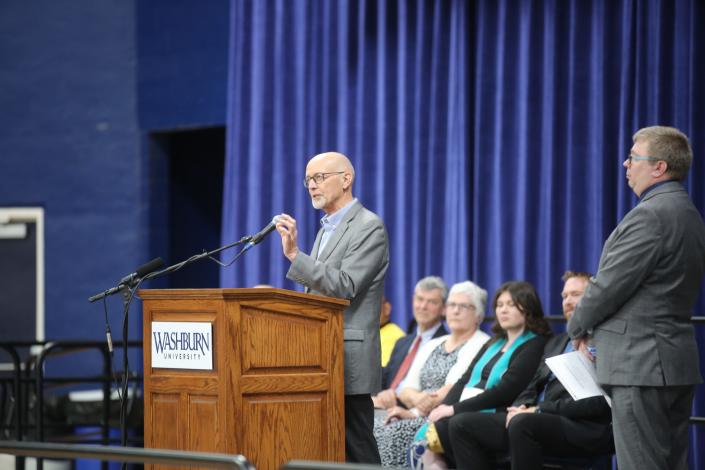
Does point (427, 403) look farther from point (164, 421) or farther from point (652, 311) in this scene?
point (164, 421)

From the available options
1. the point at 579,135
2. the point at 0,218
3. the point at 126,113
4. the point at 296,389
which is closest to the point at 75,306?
the point at 0,218

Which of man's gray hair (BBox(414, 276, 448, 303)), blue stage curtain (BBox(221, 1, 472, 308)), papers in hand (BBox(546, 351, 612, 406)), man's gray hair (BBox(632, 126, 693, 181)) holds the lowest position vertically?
papers in hand (BBox(546, 351, 612, 406))

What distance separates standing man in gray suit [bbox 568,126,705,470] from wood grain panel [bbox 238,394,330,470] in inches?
40.5

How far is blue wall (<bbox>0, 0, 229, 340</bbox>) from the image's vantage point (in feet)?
26.1

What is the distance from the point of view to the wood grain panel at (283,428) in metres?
3.34

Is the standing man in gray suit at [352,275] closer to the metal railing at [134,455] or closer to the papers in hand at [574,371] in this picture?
the papers in hand at [574,371]

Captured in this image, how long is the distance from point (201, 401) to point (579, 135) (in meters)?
3.59

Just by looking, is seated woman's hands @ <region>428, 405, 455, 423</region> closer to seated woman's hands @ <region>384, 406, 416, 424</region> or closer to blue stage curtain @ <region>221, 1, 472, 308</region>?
seated woman's hands @ <region>384, 406, 416, 424</region>

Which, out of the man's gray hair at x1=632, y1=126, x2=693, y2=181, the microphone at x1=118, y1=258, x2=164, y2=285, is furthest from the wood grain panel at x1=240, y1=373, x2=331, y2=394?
the man's gray hair at x1=632, y1=126, x2=693, y2=181

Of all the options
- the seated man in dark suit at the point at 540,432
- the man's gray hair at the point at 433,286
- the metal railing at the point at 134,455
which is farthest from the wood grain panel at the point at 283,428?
the man's gray hair at the point at 433,286

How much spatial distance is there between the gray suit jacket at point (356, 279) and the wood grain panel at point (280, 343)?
0.57ft

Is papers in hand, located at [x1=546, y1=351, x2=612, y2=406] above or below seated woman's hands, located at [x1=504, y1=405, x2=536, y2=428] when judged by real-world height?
above

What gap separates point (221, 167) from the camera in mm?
8562

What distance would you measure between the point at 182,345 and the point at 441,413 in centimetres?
198
